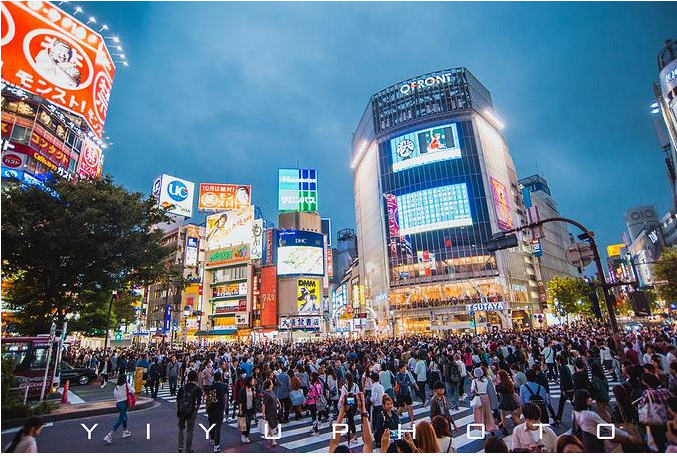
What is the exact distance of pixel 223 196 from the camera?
63.6m

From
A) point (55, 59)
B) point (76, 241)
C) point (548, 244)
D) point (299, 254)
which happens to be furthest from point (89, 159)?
point (548, 244)

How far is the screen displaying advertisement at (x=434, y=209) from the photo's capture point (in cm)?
6569

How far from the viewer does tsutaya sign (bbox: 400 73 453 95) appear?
75.0 m

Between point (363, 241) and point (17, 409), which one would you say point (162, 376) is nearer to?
point (17, 409)

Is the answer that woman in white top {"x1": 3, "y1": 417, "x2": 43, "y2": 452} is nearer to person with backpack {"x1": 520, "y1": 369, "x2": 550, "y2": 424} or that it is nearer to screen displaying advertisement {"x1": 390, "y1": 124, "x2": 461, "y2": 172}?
person with backpack {"x1": 520, "y1": 369, "x2": 550, "y2": 424}

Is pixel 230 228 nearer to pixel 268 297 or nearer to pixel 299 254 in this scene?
pixel 268 297

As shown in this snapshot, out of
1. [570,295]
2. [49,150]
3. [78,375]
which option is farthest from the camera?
[570,295]

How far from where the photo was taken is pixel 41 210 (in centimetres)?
1619

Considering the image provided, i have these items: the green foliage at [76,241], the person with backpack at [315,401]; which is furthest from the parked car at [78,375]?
the person with backpack at [315,401]

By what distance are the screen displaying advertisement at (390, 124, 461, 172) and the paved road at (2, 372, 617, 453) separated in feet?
207

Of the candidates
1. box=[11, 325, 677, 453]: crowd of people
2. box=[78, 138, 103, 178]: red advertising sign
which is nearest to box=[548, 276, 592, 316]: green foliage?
box=[11, 325, 677, 453]: crowd of people

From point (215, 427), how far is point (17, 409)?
318 inches

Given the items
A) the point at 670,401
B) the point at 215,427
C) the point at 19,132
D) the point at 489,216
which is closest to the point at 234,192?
the point at 19,132

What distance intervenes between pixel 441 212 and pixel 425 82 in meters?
29.9
